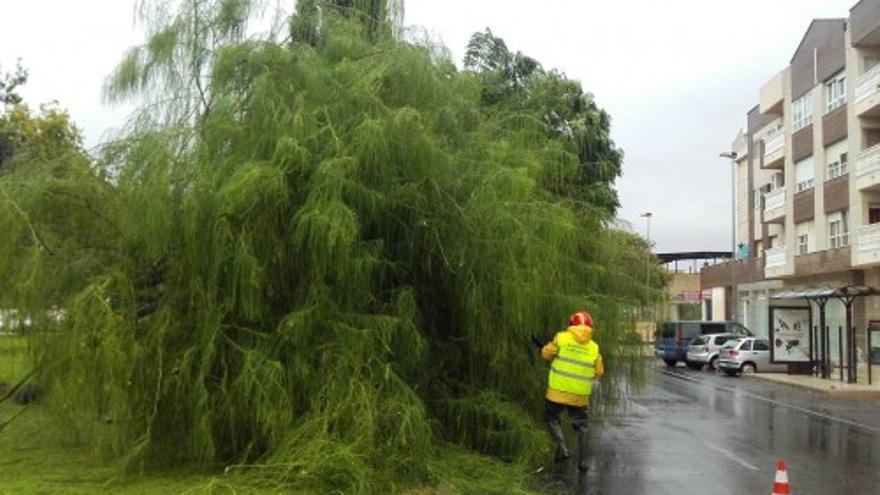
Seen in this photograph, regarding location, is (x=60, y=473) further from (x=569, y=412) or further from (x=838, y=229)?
(x=838, y=229)

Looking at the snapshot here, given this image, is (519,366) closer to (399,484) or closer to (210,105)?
(399,484)

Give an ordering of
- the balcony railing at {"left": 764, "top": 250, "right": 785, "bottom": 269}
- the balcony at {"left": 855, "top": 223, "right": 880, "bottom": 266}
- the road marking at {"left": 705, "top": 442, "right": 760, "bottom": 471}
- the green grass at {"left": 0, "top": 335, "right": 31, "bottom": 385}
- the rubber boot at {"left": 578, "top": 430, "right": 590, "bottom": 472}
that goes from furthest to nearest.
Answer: the balcony railing at {"left": 764, "top": 250, "right": 785, "bottom": 269}
the balcony at {"left": 855, "top": 223, "right": 880, "bottom": 266}
the road marking at {"left": 705, "top": 442, "right": 760, "bottom": 471}
the rubber boot at {"left": 578, "top": 430, "right": 590, "bottom": 472}
the green grass at {"left": 0, "top": 335, "right": 31, "bottom": 385}

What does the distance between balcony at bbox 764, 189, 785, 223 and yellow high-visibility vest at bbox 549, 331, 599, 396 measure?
38.9 m

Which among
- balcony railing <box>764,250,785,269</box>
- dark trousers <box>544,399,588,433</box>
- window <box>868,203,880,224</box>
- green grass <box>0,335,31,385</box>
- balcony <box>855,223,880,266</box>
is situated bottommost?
dark trousers <box>544,399,588,433</box>

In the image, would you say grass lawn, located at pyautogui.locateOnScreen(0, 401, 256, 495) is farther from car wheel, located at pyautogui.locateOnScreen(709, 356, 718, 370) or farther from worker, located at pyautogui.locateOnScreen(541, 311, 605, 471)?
car wheel, located at pyautogui.locateOnScreen(709, 356, 718, 370)

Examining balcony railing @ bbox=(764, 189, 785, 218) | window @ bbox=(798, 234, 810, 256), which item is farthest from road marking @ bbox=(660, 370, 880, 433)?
balcony railing @ bbox=(764, 189, 785, 218)

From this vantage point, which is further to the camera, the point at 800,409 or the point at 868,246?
the point at 868,246

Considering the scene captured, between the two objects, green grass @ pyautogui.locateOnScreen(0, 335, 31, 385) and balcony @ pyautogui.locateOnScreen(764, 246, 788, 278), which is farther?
balcony @ pyautogui.locateOnScreen(764, 246, 788, 278)

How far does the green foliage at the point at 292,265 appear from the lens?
30.7ft

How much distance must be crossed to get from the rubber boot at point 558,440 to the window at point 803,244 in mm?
35367

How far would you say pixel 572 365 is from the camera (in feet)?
35.3

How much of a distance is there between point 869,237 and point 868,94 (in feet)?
17.0

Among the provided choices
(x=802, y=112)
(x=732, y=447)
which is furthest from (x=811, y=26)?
(x=732, y=447)

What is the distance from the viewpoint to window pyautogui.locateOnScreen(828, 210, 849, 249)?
38.9 meters
